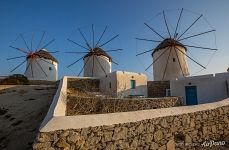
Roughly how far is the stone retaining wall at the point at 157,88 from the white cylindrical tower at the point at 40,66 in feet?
42.3

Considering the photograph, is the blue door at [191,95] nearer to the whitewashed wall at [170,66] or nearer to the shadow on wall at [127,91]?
the shadow on wall at [127,91]

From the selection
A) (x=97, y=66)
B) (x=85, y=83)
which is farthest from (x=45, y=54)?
(x=85, y=83)

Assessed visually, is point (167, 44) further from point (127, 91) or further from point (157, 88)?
point (127, 91)

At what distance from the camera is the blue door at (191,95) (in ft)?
59.0

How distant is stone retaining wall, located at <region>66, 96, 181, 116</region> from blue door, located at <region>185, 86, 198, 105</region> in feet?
13.2

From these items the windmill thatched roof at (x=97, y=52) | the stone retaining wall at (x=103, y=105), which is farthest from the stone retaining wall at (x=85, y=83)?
the stone retaining wall at (x=103, y=105)

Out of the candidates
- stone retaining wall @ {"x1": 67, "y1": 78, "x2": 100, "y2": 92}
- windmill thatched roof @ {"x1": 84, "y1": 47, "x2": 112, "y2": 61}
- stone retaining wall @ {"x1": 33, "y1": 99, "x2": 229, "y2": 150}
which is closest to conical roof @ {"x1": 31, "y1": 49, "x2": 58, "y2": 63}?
windmill thatched roof @ {"x1": 84, "y1": 47, "x2": 112, "y2": 61}

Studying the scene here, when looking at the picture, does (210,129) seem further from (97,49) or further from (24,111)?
(97,49)

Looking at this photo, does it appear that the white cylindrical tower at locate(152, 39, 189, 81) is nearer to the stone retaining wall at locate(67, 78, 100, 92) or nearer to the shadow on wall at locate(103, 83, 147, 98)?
the shadow on wall at locate(103, 83, 147, 98)

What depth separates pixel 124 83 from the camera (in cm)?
1888

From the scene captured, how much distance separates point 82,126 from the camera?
17.0ft

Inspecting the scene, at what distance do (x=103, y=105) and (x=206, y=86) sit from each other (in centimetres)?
991

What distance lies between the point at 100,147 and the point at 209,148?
168 inches

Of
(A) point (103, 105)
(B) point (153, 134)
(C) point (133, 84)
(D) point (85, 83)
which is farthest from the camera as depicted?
(D) point (85, 83)
